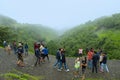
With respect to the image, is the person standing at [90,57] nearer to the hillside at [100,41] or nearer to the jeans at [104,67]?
the jeans at [104,67]

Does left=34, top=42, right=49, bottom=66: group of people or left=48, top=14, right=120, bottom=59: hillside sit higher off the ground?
left=48, top=14, right=120, bottom=59: hillside

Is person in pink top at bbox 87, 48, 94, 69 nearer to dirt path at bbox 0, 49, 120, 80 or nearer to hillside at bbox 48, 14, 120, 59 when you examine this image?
dirt path at bbox 0, 49, 120, 80

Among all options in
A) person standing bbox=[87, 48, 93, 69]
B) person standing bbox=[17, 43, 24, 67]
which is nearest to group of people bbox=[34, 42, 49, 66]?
person standing bbox=[17, 43, 24, 67]

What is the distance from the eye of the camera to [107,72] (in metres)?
32.7

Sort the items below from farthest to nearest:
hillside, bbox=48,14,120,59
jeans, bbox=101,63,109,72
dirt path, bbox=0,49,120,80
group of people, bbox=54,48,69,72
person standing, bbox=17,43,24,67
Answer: hillside, bbox=48,14,120,59 < person standing, bbox=17,43,24,67 < jeans, bbox=101,63,109,72 < group of people, bbox=54,48,69,72 < dirt path, bbox=0,49,120,80

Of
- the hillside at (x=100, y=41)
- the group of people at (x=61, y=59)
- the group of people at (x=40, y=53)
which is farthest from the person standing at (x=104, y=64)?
the hillside at (x=100, y=41)

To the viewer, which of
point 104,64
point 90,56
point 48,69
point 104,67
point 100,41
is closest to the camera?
point 104,64

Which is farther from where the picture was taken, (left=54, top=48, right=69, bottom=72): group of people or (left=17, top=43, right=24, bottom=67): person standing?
(left=17, top=43, right=24, bottom=67): person standing

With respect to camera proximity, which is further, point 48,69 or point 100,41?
point 100,41

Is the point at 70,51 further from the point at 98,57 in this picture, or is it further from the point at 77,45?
the point at 98,57

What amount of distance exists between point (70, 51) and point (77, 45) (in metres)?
5.70

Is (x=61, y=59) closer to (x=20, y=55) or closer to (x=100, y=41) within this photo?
(x=20, y=55)

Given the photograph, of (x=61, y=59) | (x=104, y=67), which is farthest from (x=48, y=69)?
(x=104, y=67)

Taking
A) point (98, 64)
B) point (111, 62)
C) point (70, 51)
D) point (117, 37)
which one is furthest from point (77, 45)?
point (98, 64)
